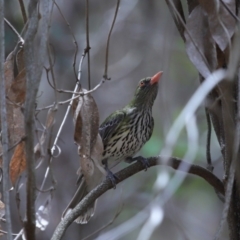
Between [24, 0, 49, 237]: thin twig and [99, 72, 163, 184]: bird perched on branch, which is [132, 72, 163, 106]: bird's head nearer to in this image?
[99, 72, 163, 184]: bird perched on branch

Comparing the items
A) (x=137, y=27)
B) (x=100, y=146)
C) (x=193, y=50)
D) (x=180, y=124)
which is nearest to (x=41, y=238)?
(x=137, y=27)

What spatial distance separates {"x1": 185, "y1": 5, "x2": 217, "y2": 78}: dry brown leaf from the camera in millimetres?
1479

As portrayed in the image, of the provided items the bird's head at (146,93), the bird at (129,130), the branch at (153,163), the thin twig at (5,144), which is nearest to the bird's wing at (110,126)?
the bird at (129,130)

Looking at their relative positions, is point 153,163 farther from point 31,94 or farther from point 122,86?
point 122,86

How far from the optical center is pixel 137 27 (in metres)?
5.68

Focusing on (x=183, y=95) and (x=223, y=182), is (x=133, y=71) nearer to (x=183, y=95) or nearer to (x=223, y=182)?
(x=183, y=95)

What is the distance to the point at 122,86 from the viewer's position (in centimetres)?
582

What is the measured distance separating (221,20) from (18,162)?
2.18 feet

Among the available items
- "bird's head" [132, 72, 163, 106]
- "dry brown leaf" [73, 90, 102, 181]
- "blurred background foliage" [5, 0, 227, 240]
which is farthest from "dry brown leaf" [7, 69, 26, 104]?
"blurred background foliage" [5, 0, 227, 240]

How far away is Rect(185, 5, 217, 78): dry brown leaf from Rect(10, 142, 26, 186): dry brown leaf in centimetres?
53

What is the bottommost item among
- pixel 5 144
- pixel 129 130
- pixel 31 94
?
pixel 129 130

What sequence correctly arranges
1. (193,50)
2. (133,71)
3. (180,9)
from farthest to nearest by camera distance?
(133,71)
(180,9)
(193,50)

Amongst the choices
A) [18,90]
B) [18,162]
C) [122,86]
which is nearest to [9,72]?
[18,90]

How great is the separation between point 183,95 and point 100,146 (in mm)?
3466
